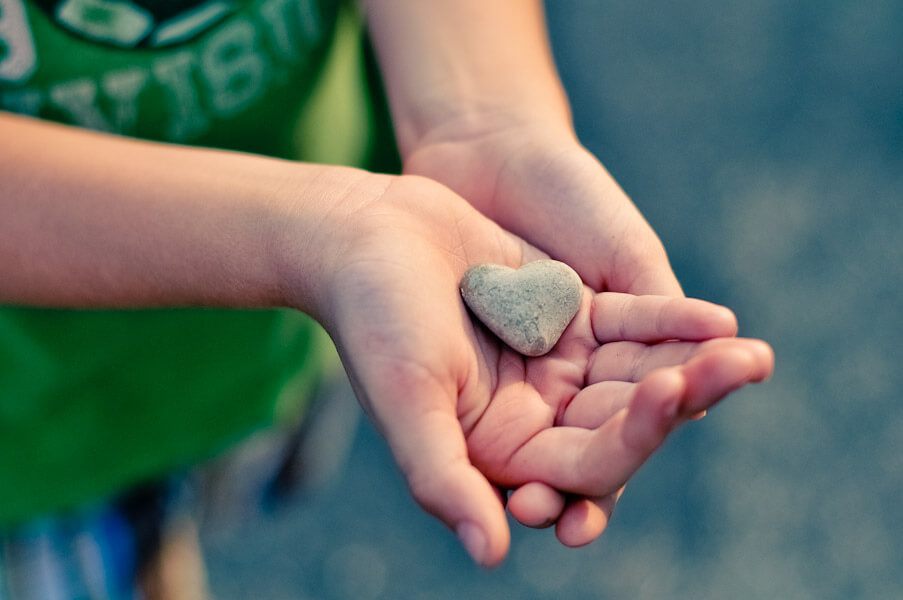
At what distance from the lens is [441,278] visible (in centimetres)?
89

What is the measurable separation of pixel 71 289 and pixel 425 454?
1.67 feet

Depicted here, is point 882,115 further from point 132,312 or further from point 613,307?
point 132,312

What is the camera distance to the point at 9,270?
88 centimetres

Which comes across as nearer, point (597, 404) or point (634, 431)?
point (634, 431)

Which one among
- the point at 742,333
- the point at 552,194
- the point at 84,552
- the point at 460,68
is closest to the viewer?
the point at 552,194

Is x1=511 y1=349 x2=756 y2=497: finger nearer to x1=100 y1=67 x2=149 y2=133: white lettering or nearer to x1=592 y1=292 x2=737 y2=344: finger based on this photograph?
x1=592 y1=292 x2=737 y2=344: finger

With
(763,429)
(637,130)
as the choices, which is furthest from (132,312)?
(637,130)

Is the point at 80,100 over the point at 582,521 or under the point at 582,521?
over

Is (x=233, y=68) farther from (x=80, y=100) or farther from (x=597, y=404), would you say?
(x=597, y=404)

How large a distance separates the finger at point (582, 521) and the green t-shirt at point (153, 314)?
0.77 m

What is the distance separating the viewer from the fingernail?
0.68 metres

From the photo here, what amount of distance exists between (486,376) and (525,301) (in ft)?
0.37

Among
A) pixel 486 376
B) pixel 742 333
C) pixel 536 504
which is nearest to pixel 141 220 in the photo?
pixel 486 376

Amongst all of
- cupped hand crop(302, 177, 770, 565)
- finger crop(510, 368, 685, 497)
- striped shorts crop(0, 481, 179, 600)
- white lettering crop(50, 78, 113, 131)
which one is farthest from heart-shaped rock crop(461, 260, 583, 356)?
striped shorts crop(0, 481, 179, 600)
